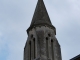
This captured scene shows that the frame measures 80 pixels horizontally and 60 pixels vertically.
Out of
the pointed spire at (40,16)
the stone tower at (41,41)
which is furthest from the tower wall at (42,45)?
the pointed spire at (40,16)

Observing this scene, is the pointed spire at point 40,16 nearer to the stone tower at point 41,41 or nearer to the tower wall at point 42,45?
the stone tower at point 41,41

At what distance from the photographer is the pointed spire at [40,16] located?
29419mm

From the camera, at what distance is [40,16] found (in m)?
30.6

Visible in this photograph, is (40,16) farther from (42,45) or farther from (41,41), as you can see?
(42,45)

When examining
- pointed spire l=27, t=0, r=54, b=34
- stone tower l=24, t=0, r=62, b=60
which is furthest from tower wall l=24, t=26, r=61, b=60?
pointed spire l=27, t=0, r=54, b=34

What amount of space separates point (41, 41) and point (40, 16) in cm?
451

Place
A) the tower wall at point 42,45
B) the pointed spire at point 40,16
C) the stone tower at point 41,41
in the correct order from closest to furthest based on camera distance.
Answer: the tower wall at point 42,45
the stone tower at point 41,41
the pointed spire at point 40,16

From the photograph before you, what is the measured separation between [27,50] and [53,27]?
4478 mm

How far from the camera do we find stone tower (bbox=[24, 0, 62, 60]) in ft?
87.3

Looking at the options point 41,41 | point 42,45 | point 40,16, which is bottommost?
point 42,45

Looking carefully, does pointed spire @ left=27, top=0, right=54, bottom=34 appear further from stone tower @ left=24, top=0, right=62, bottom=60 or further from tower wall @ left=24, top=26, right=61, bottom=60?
tower wall @ left=24, top=26, right=61, bottom=60

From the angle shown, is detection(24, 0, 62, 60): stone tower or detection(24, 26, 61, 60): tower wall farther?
detection(24, 0, 62, 60): stone tower

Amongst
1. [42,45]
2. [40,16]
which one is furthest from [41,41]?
[40,16]

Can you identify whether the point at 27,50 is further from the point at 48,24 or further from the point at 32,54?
the point at 48,24
